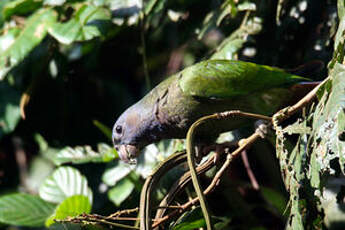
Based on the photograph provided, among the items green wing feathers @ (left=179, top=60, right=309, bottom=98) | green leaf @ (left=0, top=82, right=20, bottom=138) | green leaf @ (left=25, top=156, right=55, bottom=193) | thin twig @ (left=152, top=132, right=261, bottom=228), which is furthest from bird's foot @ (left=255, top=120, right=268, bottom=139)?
green leaf @ (left=25, top=156, right=55, bottom=193)

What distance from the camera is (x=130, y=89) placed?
4.04 meters

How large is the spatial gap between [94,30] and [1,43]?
0.62m

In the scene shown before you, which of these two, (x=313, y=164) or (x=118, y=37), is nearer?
(x=313, y=164)

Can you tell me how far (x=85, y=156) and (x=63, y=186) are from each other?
0.67 feet

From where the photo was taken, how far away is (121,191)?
284 centimetres

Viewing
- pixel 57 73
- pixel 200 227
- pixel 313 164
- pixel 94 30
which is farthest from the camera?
pixel 57 73

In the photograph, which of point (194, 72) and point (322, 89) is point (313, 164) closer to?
point (322, 89)

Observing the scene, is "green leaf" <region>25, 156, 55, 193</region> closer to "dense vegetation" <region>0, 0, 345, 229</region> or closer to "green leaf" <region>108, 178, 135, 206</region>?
"dense vegetation" <region>0, 0, 345, 229</region>

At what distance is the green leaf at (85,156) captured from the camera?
2.76 metres

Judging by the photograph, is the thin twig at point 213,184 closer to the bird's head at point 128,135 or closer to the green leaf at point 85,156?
the bird's head at point 128,135

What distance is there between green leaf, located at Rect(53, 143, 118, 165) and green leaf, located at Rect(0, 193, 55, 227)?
25 centimetres

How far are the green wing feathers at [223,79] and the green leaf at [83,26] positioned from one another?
25.0 inches

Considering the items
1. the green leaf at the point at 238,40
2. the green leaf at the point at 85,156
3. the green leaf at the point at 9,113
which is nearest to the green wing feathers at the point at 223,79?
the green leaf at the point at 238,40

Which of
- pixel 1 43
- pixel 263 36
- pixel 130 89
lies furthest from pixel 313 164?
pixel 130 89
